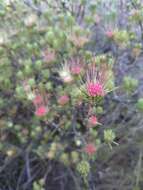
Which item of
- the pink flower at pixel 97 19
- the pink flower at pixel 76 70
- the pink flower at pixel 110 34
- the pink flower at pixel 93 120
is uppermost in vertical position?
the pink flower at pixel 97 19

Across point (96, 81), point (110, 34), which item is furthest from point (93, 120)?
point (110, 34)

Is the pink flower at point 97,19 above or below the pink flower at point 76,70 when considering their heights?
above

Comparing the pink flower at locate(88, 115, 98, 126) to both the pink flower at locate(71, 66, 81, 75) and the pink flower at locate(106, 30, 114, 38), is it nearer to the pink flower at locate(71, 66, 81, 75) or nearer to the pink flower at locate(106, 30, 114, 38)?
the pink flower at locate(71, 66, 81, 75)

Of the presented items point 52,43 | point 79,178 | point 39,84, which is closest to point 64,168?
point 79,178

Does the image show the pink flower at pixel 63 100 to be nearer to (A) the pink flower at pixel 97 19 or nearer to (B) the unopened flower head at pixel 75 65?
(B) the unopened flower head at pixel 75 65

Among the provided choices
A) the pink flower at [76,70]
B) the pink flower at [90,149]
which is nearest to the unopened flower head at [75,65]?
the pink flower at [76,70]

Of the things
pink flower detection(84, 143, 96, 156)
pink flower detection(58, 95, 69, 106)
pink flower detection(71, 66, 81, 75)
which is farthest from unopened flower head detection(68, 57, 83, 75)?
pink flower detection(84, 143, 96, 156)

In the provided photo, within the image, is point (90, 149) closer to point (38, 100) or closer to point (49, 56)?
point (38, 100)

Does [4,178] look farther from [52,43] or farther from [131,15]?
[131,15]
